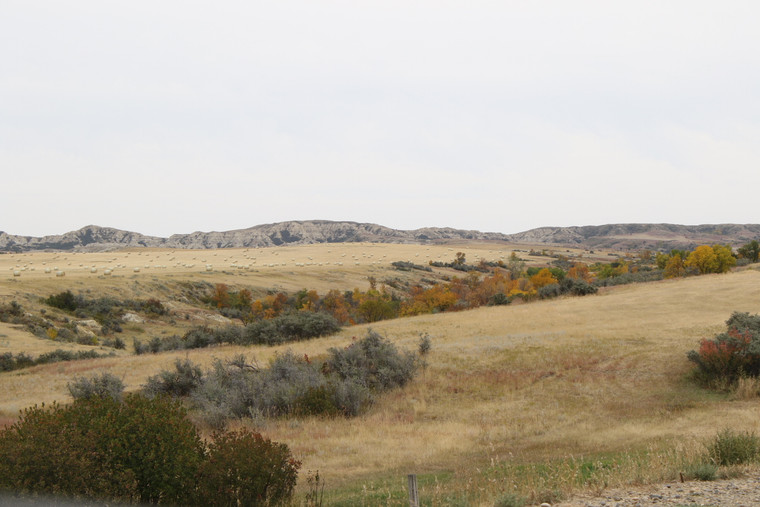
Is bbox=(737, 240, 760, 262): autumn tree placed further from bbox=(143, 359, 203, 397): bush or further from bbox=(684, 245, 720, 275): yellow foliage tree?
bbox=(143, 359, 203, 397): bush

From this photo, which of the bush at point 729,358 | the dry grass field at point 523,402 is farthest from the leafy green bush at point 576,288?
the bush at point 729,358

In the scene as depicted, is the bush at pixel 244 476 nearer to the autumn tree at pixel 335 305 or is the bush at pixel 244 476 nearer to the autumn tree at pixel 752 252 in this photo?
the autumn tree at pixel 335 305

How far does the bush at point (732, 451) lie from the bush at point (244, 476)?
6.86 metres

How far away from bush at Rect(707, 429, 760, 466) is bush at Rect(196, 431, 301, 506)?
6864 mm

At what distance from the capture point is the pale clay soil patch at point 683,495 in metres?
6.89

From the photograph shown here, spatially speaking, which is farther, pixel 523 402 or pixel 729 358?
pixel 729 358

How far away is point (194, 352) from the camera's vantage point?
27469 millimetres

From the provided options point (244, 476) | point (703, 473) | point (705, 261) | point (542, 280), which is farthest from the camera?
point (542, 280)

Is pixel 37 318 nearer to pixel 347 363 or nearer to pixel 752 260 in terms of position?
pixel 347 363

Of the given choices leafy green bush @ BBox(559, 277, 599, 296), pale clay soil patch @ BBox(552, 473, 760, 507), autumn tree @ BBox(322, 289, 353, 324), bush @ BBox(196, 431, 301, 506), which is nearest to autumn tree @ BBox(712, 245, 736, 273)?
leafy green bush @ BBox(559, 277, 599, 296)

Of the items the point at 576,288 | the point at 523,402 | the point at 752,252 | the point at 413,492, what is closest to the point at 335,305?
the point at 576,288

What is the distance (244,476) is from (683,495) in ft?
19.2

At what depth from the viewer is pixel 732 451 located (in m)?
8.94

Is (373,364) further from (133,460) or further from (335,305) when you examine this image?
(335,305)
